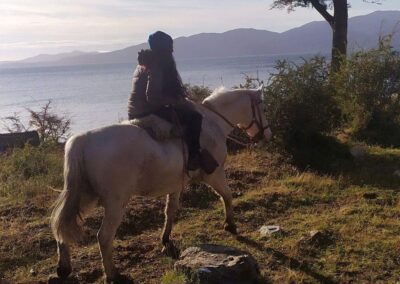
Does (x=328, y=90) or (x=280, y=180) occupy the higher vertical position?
(x=328, y=90)

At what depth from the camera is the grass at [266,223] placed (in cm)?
588

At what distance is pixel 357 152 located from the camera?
1052 centimetres

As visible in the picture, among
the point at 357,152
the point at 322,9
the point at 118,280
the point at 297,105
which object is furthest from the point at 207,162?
the point at 322,9

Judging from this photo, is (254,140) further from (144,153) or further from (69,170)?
(69,170)

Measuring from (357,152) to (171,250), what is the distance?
Answer: 18.5 feet

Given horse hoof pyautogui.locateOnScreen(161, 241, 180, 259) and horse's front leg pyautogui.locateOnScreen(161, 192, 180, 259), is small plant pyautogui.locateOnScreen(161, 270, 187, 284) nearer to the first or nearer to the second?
horse hoof pyautogui.locateOnScreen(161, 241, 180, 259)

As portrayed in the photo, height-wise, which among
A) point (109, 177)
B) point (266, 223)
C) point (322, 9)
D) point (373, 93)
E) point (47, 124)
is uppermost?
point (322, 9)

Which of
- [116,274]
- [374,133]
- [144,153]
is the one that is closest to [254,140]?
[144,153]

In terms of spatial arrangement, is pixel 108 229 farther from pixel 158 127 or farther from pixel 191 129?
pixel 191 129

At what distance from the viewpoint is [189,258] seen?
18.1 feet

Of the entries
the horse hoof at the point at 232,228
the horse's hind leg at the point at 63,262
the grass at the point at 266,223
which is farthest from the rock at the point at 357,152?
the horse's hind leg at the point at 63,262

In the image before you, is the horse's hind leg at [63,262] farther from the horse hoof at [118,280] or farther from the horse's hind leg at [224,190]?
the horse's hind leg at [224,190]

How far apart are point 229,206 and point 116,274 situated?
7.01ft

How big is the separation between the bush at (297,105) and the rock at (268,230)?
390 centimetres
